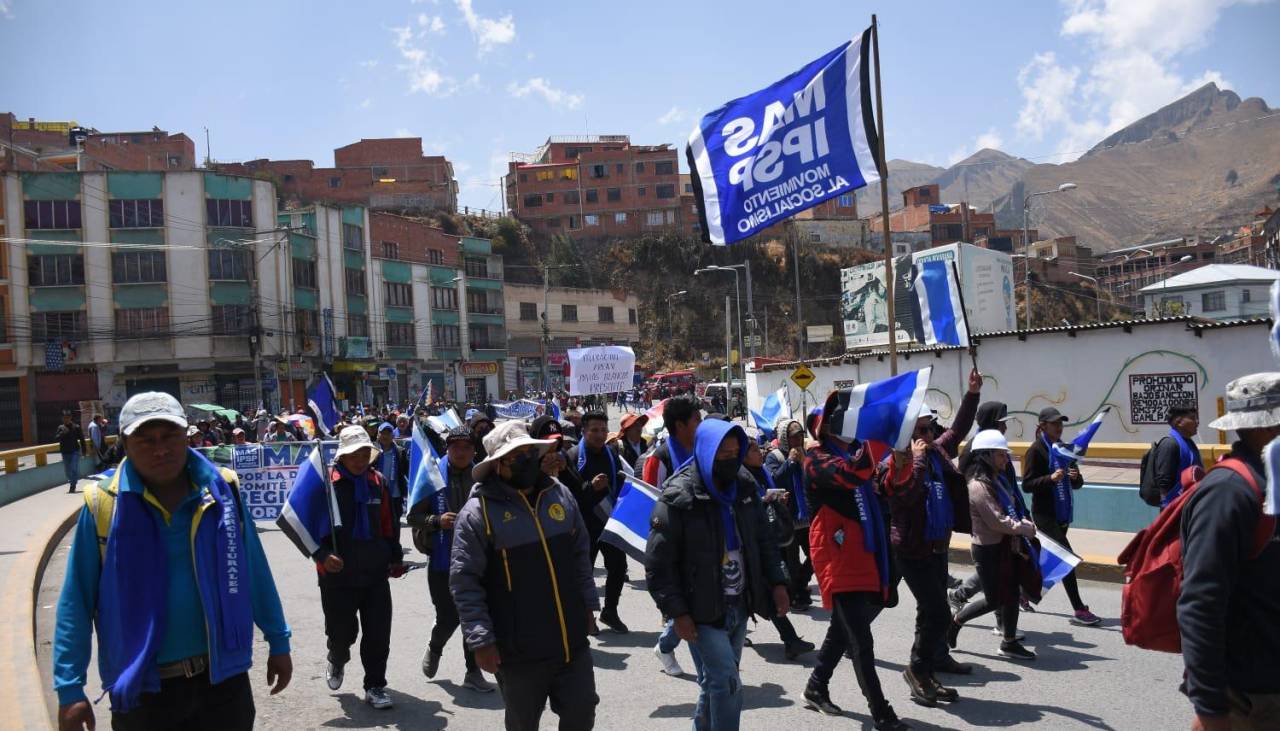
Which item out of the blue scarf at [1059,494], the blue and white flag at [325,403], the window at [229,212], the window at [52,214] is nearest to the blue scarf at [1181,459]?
the blue scarf at [1059,494]

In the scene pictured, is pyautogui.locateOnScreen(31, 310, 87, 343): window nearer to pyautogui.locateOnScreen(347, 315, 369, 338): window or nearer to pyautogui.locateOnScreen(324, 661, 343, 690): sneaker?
pyautogui.locateOnScreen(347, 315, 369, 338): window

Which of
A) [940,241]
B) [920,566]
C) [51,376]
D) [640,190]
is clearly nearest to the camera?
[920,566]

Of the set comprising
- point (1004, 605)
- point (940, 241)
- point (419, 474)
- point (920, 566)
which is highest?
point (940, 241)

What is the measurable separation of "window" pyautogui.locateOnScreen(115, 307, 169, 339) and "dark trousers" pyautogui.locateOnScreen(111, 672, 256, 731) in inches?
1979

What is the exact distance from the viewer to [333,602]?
6.59 metres

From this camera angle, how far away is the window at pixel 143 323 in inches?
1941

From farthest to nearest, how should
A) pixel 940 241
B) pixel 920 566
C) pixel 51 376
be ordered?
pixel 940 241 → pixel 51 376 → pixel 920 566

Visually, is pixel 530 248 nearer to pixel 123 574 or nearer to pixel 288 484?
pixel 288 484

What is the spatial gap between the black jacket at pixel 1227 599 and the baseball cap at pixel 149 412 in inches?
131

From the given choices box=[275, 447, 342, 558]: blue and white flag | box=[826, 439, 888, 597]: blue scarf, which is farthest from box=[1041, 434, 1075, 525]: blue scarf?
box=[275, 447, 342, 558]: blue and white flag

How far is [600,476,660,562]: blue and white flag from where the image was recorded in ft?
23.8

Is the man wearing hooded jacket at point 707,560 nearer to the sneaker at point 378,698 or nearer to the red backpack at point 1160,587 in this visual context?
the red backpack at point 1160,587

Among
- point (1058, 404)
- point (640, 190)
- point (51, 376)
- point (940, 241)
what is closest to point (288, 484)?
point (1058, 404)

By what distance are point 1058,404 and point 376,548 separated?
22.8m
